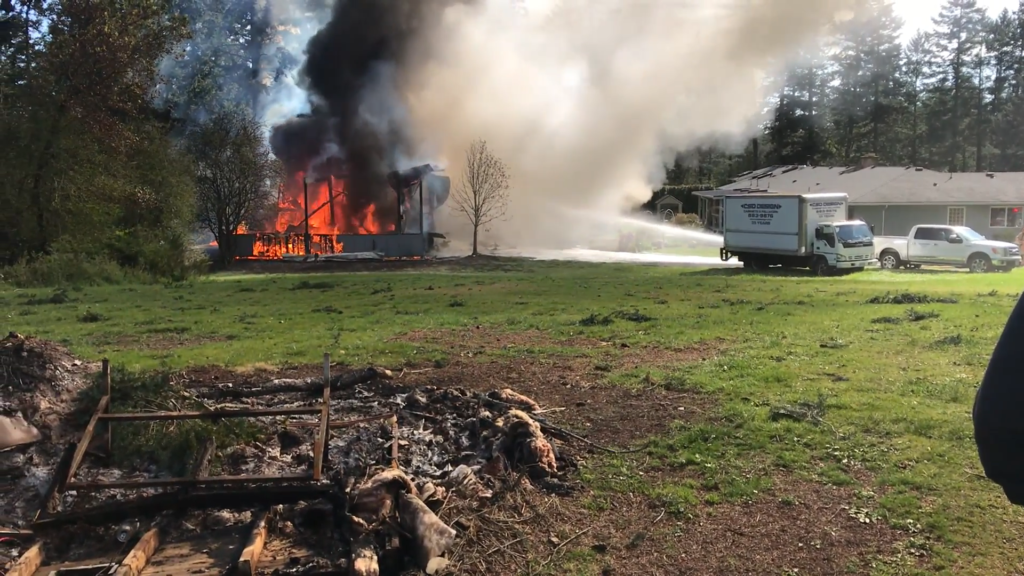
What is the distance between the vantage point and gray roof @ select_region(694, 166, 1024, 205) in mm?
38594

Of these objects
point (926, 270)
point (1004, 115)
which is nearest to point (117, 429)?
point (926, 270)

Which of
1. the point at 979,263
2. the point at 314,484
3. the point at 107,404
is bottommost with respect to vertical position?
the point at 314,484

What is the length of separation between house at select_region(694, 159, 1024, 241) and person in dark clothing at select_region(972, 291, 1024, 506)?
40.5 metres

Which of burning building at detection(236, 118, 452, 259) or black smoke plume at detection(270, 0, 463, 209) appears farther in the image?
black smoke plume at detection(270, 0, 463, 209)

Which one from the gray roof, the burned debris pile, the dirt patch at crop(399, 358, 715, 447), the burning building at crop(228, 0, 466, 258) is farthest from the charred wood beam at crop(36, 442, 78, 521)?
the gray roof

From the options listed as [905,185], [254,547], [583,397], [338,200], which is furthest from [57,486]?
[905,185]

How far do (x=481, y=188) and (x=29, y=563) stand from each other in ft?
115

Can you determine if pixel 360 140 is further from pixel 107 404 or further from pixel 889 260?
pixel 107 404

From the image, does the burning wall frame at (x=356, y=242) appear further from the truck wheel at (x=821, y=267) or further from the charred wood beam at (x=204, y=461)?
the charred wood beam at (x=204, y=461)

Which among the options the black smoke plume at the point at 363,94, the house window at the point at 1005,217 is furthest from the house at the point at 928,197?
the black smoke plume at the point at 363,94

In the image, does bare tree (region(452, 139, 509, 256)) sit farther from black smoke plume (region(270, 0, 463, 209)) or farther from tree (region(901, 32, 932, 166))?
tree (region(901, 32, 932, 166))

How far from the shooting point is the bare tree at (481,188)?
38.7 m

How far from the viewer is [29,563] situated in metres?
4.52

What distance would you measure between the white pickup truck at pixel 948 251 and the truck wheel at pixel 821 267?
3.30m
